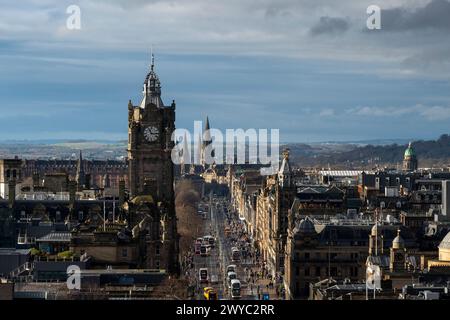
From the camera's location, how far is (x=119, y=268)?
94.4m

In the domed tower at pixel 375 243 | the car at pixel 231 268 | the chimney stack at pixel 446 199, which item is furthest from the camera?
the car at pixel 231 268

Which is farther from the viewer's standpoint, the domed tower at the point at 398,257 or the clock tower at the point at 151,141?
the clock tower at the point at 151,141

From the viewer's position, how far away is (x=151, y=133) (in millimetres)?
126625

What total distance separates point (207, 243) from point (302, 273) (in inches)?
2258

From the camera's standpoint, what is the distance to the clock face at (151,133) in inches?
4980

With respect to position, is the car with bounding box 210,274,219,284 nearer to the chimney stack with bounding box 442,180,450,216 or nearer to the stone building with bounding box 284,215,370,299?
the stone building with bounding box 284,215,370,299

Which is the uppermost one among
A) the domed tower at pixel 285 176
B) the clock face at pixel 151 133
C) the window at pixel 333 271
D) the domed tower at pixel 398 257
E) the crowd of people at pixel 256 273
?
the clock face at pixel 151 133

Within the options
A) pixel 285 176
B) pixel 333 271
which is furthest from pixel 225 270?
pixel 333 271

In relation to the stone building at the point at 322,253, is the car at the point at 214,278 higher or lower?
lower

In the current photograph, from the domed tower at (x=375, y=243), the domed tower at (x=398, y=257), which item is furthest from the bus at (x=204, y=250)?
the domed tower at (x=398, y=257)

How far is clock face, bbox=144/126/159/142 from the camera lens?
415 feet

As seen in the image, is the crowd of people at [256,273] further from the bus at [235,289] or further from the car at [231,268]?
the bus at [235,289]
